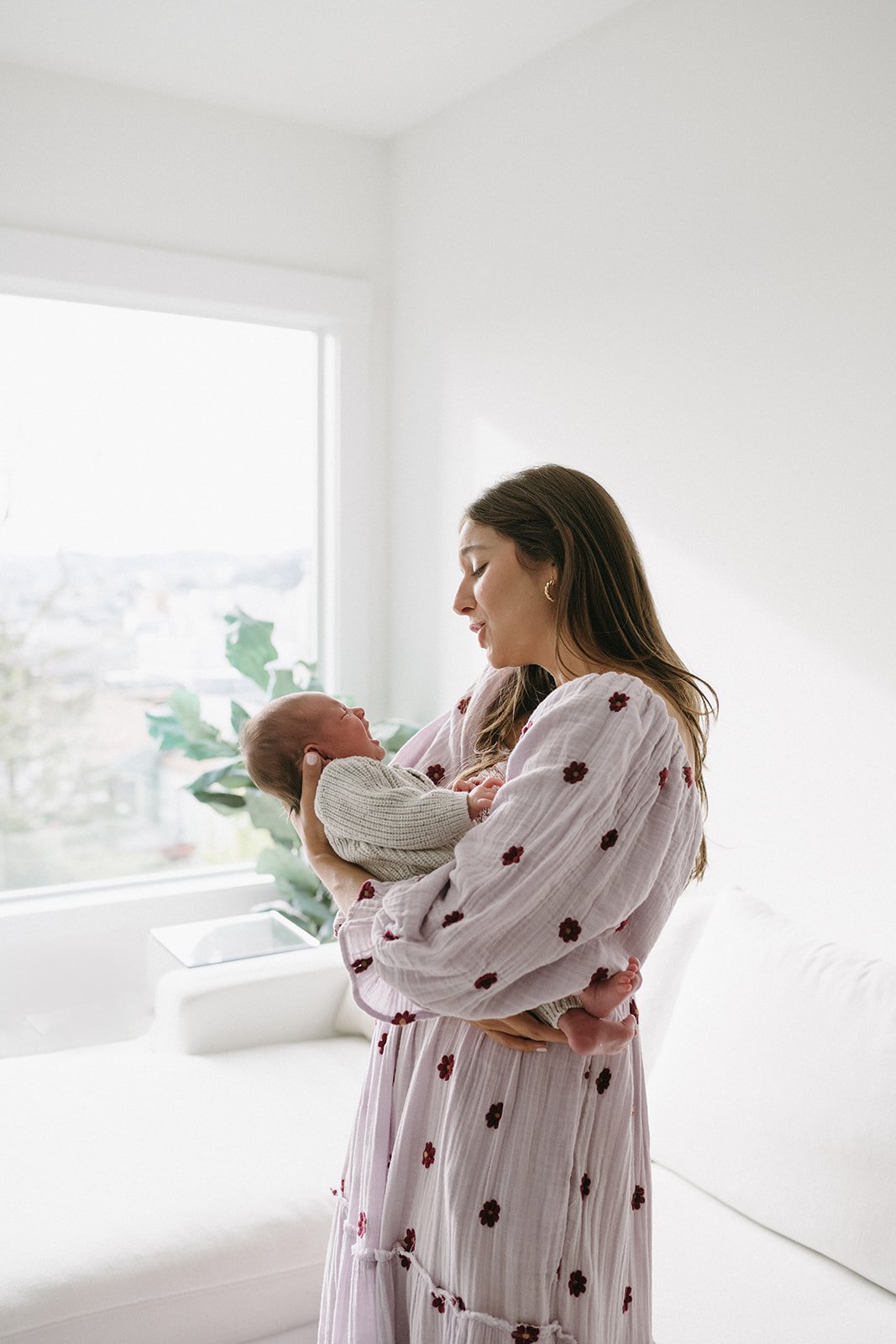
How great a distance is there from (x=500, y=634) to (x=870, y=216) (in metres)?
1.30

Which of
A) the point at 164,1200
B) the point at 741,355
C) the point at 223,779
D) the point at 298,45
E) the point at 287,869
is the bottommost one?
the point at 164,1200

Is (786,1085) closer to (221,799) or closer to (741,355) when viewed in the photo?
(741,355)

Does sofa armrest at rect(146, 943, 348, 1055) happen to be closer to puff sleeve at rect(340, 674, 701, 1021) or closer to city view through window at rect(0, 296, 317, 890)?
city view through window at rect(0, 296, 317, 890)

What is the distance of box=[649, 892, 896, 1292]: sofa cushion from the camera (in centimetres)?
178

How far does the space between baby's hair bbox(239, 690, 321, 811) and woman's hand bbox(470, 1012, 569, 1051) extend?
39 centimetres

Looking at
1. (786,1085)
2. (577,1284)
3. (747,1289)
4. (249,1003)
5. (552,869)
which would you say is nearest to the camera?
(552,869)

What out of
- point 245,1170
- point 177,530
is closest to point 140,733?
Answer: point 177,530

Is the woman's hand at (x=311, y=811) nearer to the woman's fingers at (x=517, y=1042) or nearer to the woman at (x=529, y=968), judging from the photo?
the woman at (x=529, y=968)

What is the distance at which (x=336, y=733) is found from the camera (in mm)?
1458

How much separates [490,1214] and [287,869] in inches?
84.4

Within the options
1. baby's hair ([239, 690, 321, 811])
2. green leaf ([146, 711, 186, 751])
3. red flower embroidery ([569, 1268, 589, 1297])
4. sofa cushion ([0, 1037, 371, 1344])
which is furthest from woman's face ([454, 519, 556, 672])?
green leaf ([146, 711, 186, 751])

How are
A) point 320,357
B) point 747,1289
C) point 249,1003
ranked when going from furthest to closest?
point 320,357 < point 249,1003 < point 747,1289

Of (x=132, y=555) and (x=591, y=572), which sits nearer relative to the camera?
(x=591, y=572)

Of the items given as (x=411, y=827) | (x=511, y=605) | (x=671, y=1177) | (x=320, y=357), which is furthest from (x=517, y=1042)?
(x=320, y=357)
